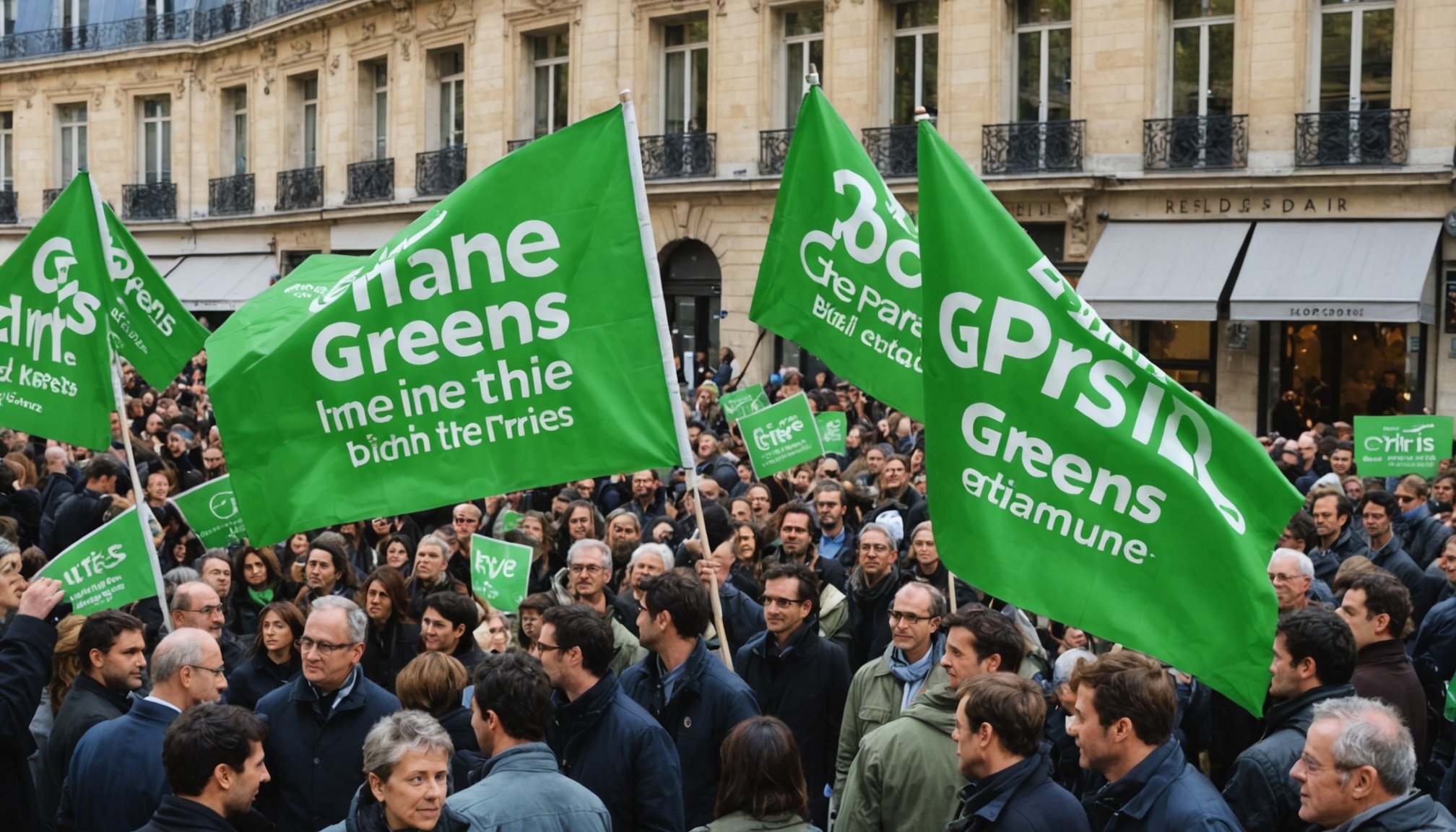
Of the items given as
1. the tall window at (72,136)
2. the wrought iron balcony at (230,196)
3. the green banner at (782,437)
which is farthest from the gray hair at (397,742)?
the tall window at (72,136)

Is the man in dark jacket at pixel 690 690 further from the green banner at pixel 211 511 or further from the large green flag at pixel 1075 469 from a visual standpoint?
the green banner at pixel 211 511

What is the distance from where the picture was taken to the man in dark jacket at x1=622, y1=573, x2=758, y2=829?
569 cm

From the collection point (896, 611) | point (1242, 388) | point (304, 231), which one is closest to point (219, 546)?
point (896, 611)

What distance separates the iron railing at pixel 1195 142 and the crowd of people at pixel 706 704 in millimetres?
12195

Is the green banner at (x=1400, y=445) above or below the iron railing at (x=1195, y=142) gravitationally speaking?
below

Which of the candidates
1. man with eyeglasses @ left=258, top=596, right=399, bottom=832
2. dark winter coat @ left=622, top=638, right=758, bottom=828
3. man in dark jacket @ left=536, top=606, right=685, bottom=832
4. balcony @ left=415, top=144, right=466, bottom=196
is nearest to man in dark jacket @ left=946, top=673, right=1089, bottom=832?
man in dark jacket @ left=536, top=606, right=685, bottom=832

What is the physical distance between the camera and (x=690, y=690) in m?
5.72

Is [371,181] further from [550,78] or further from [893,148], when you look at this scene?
[893,148]

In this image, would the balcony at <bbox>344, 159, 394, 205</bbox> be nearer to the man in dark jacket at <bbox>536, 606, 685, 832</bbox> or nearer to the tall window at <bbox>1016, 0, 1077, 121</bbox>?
the tall window at <bbox>1016, 0, 1077, 121</bbox>

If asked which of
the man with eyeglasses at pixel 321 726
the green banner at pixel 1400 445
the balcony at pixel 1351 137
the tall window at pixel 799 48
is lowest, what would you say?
the man with eyeglasses at pixel 321 726

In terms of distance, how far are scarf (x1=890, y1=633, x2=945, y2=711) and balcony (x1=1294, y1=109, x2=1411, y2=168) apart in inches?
620

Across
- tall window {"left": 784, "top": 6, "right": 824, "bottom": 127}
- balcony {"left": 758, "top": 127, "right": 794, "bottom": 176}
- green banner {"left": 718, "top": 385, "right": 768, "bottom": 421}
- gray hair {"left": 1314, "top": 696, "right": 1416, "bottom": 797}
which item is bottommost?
gray hair {"left": 1314, "top": 696, "right": 1416, "bottom": 797}

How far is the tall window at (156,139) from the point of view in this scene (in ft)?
125

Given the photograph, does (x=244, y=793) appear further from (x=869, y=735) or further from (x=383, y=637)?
(x=383, y=637)
